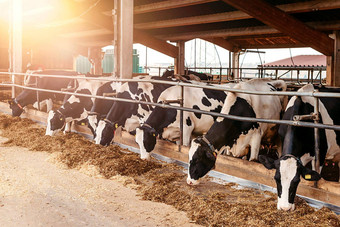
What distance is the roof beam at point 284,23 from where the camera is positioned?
31.9ft

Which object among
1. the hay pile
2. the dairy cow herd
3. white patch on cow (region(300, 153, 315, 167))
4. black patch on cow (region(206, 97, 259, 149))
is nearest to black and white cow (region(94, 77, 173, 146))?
the dairy cow herd

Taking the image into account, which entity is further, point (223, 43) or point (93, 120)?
point (223, 43)

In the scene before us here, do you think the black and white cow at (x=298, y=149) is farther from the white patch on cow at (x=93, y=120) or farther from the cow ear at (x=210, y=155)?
the white patch on cow at (x=93, y=120)

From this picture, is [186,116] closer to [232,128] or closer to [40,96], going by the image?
[232,128]

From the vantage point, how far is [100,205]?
Answer: 4270 mm

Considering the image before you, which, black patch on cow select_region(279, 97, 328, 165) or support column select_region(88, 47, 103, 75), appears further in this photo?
support column select_region(88, 47, 103, 75)

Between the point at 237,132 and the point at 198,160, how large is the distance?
1098mm

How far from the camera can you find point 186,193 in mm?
4453

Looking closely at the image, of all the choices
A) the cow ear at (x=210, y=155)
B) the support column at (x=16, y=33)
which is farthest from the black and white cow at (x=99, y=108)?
the support column at (x=16, y=33)

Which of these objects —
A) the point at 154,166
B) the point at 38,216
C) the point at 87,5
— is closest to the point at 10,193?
the point at 38,216

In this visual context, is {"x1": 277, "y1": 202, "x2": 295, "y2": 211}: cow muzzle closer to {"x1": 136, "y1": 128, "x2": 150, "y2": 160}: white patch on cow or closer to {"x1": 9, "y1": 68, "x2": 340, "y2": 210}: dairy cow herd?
{"x1": 9, "y1": 68, "x2": 340, "y2": 210}: dairy cow herd

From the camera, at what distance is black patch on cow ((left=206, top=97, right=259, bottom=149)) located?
514 centimetres

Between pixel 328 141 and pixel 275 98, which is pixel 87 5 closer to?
pixel 275 98

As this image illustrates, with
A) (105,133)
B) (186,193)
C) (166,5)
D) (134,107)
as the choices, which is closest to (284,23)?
(166,5)
